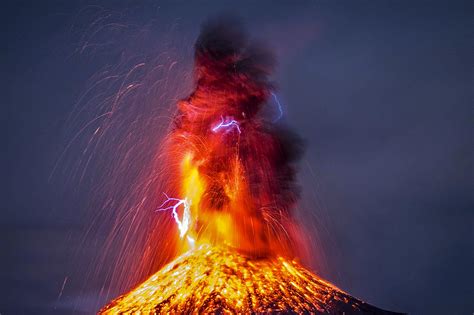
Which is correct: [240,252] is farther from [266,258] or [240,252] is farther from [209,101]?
[209,101]

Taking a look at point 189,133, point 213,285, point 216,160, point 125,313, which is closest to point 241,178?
point 216,160

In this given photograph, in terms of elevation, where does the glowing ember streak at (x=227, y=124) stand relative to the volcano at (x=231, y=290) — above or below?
above

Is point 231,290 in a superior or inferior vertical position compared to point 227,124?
inferior

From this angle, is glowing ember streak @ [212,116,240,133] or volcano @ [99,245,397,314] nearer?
volcano @ [99,245,397,314]

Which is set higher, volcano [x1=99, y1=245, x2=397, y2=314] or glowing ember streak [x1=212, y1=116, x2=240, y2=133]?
glowing ember streak [x1=212, y1=116, x2=240, y2=133]

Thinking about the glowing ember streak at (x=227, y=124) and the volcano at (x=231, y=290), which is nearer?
the volcano at (x=231, y=290)

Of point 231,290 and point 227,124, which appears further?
point 227,124

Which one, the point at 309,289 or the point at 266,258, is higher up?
the point at 266,258

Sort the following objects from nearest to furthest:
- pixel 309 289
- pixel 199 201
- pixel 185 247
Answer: pixel 309 289, pixel 199 201, pixel 185 247
